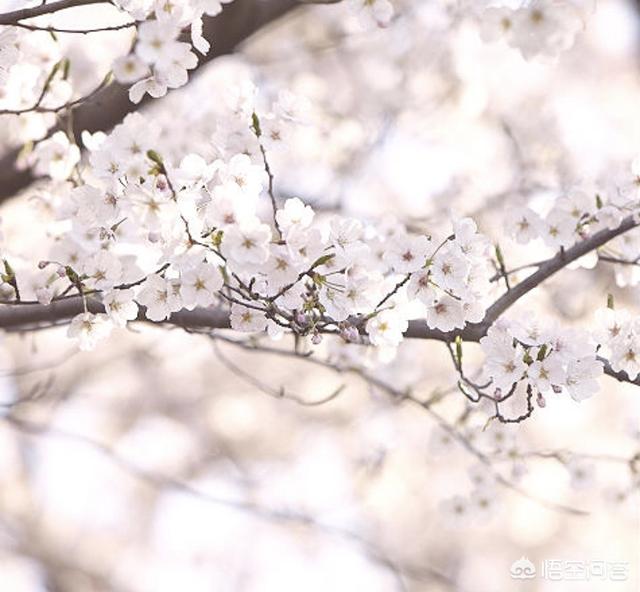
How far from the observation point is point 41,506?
7.65 m

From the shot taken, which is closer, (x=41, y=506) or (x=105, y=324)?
(x=105, y=324)

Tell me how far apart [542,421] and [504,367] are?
689 centimetres

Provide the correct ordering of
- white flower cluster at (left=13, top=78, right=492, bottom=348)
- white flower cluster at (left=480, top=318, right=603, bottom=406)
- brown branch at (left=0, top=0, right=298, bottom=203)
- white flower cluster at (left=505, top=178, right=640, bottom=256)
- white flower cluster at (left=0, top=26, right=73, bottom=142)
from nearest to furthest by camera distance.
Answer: white flower cluster at (left=13, top=78, right=492, bottom=348), white flower cluster at (left=480, top=318, right=603, bottom=406), white flower cluster at (left=505, top=178, right=640, bottom=256), white flower cluster at (left=0, top=26, right=73, bottom=142), brown branch at (left=0, top=0, right=298, bottom=203)

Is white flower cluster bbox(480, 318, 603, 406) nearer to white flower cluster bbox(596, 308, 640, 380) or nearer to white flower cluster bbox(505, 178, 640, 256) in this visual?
white flower cluster bbox(596, 308, 640, 380)

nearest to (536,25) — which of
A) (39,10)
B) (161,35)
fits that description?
(161,35)

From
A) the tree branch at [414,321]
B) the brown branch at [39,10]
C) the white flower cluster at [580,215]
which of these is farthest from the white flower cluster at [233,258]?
the white flower cluster at [580,215]

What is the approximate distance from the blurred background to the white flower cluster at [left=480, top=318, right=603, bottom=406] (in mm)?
650

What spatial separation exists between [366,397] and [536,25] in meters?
5.74

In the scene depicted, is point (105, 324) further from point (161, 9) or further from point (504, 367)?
point (504, 367)

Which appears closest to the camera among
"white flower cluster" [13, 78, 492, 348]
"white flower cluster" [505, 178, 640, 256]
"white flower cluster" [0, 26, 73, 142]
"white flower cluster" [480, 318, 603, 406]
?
"white flower cluster" [13, 78, 492, 348]

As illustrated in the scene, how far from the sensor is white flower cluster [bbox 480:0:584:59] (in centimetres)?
216

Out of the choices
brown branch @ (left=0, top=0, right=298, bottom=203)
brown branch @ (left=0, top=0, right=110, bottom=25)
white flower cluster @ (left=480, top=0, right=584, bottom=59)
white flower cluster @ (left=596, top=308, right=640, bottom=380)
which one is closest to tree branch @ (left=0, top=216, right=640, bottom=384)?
white flower cluster @ (left=596, top=308, right=640, bottom=380)

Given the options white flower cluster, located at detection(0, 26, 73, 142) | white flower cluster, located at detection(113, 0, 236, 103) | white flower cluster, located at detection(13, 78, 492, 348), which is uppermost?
white flower cluster, located at detection(0, 26, 73, 142)

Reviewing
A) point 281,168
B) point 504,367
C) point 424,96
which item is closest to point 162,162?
point 504,367
